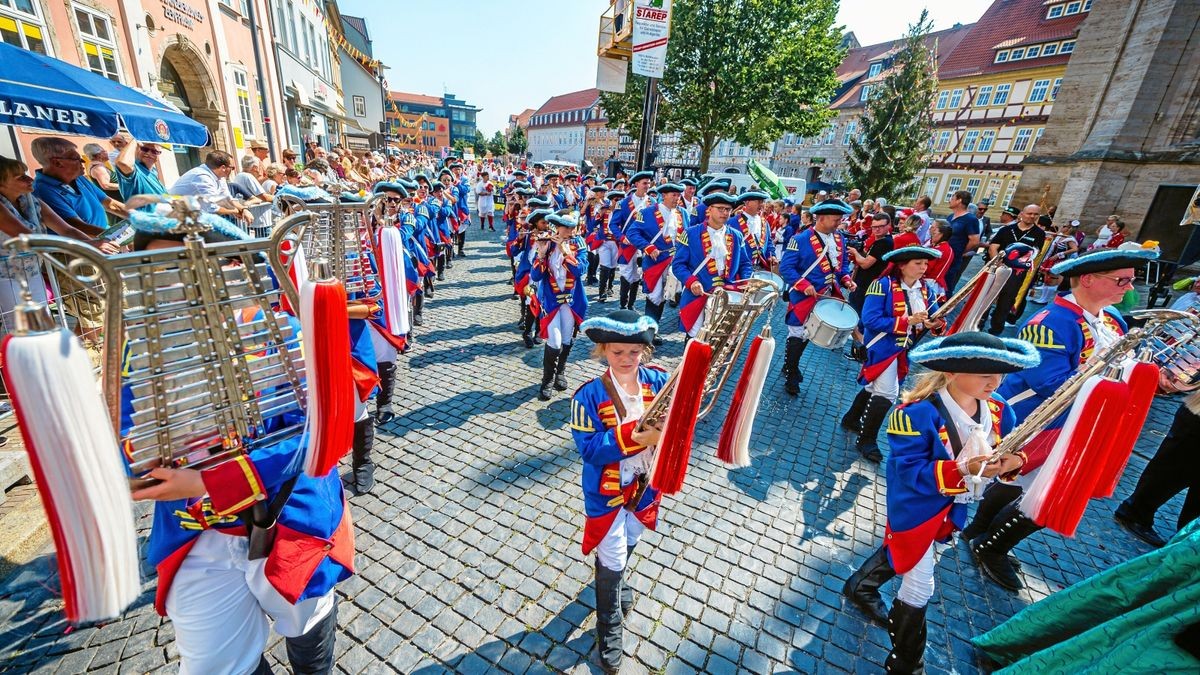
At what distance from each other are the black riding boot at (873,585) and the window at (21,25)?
12.4 meters

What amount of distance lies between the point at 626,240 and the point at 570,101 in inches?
3876

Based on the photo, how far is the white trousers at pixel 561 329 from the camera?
6.14 m

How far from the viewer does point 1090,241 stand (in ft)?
58.1

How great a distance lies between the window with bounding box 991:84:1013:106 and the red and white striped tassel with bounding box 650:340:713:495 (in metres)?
42.3

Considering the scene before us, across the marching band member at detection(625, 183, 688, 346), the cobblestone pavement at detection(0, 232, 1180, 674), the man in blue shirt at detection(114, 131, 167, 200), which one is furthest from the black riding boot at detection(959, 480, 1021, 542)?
the man in blue shirt at detection(114, 131, 167, 200)

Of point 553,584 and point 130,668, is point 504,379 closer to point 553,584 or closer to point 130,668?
point 553,584

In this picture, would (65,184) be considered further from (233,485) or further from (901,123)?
(901,123)

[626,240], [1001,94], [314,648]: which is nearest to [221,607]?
[314,648]

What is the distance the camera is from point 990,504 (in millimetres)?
4078

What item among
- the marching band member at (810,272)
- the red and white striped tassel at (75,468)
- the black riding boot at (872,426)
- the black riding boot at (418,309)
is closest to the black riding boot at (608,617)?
the red and white striped tassel at (75,468)

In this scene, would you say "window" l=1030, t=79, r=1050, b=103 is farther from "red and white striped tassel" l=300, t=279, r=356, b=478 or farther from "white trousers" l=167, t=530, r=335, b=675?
"white trousers" l=167, t=530, r=335, b=675

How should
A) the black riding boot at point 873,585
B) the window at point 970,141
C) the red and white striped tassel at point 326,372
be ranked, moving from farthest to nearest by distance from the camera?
1. the window at point 970,141
2. the black riding boot at point 873,585
3. the red and white striped tassel at point 326,372

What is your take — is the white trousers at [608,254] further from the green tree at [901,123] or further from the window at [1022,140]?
the window at [1022,140]

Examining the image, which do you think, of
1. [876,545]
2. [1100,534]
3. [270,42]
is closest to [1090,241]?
[1100,534]
